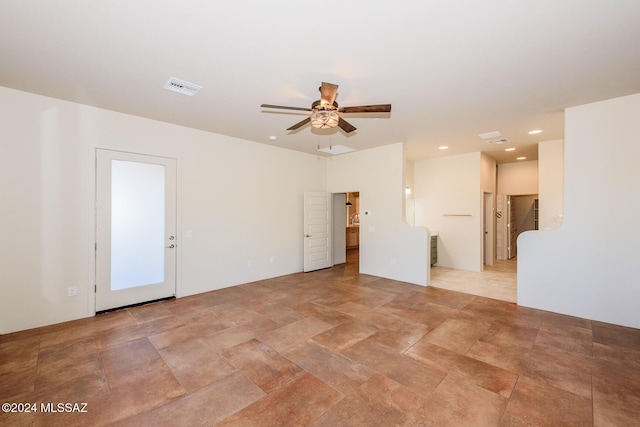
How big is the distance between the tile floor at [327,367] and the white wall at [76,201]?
63 cm

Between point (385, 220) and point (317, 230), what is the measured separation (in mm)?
1751

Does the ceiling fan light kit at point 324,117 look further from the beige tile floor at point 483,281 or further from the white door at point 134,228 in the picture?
the beige tile floor at point 483,281

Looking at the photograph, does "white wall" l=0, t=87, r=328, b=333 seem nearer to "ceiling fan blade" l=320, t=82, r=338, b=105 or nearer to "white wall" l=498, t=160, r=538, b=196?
"ceiling fan blade" l=320, t=82, r=338, b=105

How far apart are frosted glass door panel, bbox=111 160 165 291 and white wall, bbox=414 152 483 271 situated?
6481 mm

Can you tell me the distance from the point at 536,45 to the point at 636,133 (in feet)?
8.06

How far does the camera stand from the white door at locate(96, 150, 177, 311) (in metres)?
4.04

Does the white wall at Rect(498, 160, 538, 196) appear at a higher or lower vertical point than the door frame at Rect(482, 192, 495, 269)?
higher

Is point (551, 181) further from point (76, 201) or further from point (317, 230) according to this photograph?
point (76, 201)

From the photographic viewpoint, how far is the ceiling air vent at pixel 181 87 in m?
3.12

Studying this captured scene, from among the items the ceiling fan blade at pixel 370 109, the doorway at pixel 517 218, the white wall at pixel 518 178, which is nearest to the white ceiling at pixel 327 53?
the ceiling fan blade at pixel 370 109

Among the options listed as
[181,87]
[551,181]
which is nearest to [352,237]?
[551,181]

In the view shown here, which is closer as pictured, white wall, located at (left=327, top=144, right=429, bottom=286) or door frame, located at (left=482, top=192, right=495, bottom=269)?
white wall, located at (left=327, top=144, right=429, bottom=286)

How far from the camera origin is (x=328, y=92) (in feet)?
9.20

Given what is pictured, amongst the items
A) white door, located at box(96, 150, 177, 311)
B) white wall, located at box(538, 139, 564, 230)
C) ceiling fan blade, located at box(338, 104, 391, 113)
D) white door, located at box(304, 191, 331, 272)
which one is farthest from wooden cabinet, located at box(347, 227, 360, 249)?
ceiling fan blade, located at box(338, 104, 391, 113)
